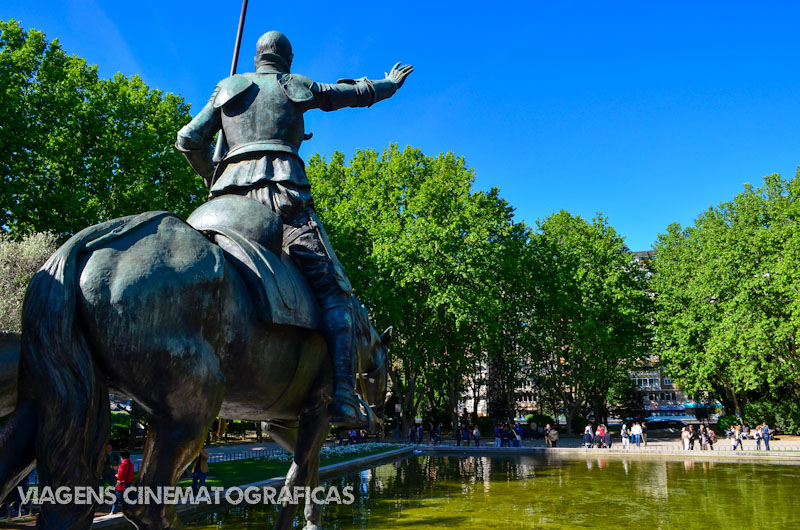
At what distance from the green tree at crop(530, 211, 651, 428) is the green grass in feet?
81.3

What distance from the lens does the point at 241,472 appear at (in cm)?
1645

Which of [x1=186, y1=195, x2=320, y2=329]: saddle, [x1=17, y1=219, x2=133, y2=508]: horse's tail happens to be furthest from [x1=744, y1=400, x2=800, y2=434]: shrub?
[x1=17, y1=219, x2=133, y2=508]: horse's tail

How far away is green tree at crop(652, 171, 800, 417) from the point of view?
31922 mm

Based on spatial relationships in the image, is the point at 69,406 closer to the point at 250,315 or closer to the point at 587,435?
the point at 250,315

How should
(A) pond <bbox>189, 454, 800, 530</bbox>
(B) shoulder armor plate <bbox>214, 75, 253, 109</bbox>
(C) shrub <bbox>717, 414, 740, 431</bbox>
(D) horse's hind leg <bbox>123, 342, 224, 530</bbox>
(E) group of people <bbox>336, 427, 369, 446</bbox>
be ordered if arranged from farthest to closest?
(C) shrub <bbox>717, 414, 740, 431</bbox> < (E) group of people <bbox>336, 427, 369, 446</bbox> < (A) pond <bbox>189, 454, 800, 530</bbox> < (B) shoulder armor plate <bbox>214, 75, 253, 109</bbox> < (D) horse's hind leg <bbox>123, 342, 224, 530</bbox>

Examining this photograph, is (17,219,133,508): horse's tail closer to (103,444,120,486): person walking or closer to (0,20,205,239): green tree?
(103,444,120,486): person walking

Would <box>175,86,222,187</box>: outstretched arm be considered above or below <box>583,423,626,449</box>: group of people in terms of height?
above

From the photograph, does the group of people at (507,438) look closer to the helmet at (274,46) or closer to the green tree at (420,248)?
the green tree at (420,248)

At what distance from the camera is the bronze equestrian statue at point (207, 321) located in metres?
2.66

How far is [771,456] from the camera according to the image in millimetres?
22516

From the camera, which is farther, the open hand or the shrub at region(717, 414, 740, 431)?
the shrub at region(717, 414, 740, 431)

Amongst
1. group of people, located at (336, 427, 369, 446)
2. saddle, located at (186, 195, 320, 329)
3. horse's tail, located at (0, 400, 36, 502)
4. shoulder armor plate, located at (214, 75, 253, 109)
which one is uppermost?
shoulder armor plate, located at (214, 75, 253, 109)

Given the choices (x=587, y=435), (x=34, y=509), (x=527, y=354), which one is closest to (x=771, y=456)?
(x=587, y=435)

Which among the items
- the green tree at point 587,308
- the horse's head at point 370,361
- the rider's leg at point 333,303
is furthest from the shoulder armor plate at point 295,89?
the green tree at point 587,308
